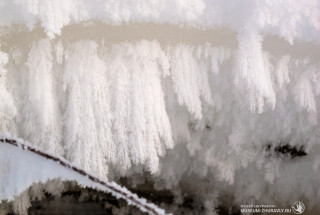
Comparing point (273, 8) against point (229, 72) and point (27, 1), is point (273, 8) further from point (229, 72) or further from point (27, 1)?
point (27, 1)

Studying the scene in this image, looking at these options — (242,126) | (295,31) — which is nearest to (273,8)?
(295,31)

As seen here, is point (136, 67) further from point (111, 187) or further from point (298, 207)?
A: point (298, 207)

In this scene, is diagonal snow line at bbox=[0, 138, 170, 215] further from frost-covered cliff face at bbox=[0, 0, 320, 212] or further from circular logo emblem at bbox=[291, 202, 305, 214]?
circular logo emblem at bbox=[291, 202, 305, 214]

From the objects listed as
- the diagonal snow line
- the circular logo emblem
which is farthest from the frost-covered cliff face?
the circular logo emblem

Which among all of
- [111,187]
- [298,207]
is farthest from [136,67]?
[298,207]

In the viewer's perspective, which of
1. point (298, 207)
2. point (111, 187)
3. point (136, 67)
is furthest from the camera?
point (298, 207)

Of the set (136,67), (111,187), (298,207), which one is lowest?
(298,207)

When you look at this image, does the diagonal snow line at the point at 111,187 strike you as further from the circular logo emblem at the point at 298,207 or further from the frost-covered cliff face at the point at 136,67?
the circular logo emblem at the point at 298,207
